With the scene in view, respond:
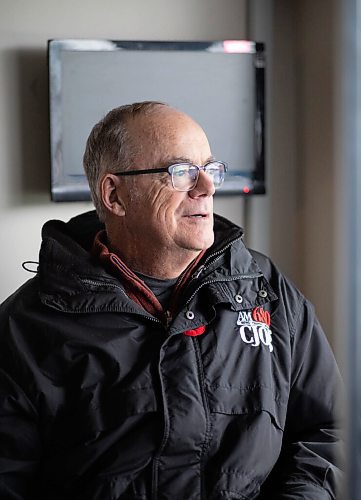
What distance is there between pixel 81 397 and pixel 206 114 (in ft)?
2.95

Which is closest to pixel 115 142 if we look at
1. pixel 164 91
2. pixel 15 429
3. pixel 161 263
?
pixel 161 263

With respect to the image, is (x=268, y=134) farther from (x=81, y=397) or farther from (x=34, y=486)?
(x=34, y=486)

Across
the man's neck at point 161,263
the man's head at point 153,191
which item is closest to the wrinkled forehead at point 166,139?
the man's head at point 153,191

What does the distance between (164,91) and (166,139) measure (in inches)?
19.7

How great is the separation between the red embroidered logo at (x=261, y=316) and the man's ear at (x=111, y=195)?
33 centimetres

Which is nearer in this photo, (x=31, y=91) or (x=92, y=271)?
(x=92, y=271)

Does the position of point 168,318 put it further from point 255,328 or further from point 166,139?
point 166,139

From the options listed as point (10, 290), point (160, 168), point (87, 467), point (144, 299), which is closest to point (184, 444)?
point (87, 467)

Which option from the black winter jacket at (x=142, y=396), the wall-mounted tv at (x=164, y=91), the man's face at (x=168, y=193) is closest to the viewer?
the black winter jacket at (x=142, y=396)

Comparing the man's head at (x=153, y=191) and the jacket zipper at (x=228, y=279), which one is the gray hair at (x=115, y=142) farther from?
the jacket zipper at (x=228, y=279)

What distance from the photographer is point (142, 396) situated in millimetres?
1277

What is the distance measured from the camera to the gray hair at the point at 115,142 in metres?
1.43

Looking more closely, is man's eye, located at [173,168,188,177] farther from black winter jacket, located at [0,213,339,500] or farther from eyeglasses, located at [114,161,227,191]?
black winter jacket, located at [0,213,339,500]

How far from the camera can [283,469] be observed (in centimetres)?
138
